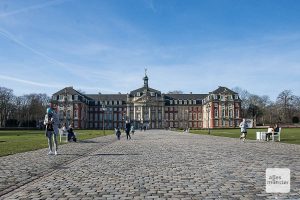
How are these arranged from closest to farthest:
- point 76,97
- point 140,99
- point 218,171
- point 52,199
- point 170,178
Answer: point 52,199 → point 170,178 → point 218,171 → point 76,97 → point 140,99

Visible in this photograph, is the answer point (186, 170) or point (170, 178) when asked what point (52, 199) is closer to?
point (170, 178)

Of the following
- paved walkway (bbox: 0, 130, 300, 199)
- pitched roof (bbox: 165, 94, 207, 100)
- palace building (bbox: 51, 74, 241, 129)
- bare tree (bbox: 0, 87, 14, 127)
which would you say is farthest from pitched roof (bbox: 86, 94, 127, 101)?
paved walkway (bbox: 0, 130, 300, 199)

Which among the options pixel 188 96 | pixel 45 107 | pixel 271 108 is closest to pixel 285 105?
pixel 271 108

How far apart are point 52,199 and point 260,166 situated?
7078 mm

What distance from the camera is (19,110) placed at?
10419 cm

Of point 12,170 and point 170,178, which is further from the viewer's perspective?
point 12,170

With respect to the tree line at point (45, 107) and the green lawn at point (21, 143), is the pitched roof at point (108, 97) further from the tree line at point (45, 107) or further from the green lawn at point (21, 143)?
the green lawn at point (21, 143)

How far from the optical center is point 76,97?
129875mm

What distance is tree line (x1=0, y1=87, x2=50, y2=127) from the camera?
96.2m

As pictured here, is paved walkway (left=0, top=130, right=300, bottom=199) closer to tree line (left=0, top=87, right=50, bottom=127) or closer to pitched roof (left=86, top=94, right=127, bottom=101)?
tree line (left=0, top=87, right=50, bottom=127)

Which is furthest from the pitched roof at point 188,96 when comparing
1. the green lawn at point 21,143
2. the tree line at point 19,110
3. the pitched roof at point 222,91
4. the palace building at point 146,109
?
the green lawn at point 21,143

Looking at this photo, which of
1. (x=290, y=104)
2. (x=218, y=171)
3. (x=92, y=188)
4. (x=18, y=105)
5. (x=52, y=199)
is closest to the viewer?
(x=52, y=199)

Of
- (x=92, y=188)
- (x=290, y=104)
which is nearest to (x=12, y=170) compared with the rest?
(x=92, y=188)

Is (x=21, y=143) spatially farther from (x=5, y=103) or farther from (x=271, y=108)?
(x=271, y=108)
